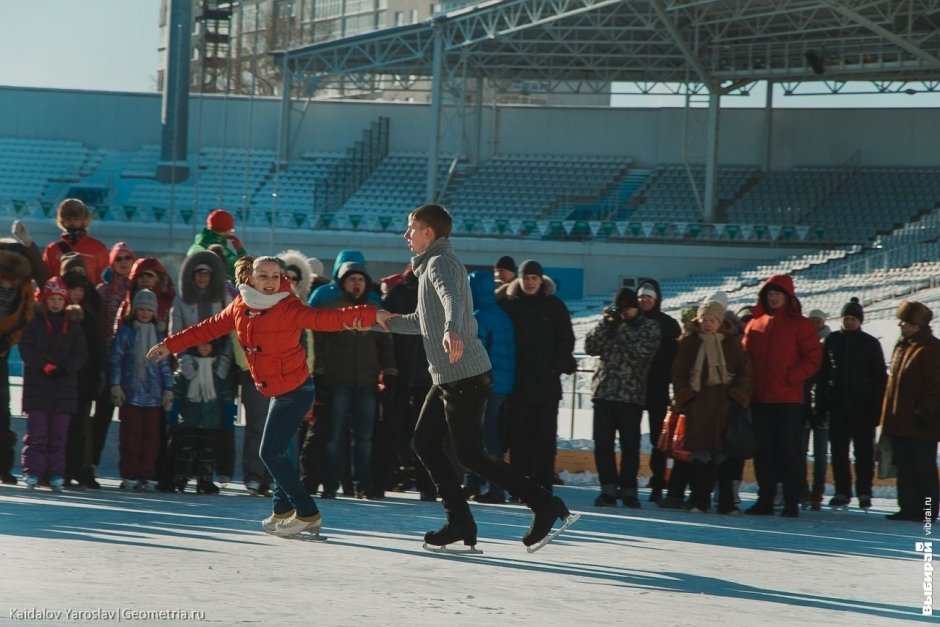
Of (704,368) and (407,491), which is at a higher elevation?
(704,368)

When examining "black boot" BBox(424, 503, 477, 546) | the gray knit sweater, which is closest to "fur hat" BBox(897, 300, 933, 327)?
the gray knit sweater

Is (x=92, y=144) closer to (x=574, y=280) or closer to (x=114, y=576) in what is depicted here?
(x=574, y=280)

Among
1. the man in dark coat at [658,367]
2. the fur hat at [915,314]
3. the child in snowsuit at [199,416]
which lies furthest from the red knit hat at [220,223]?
the fur hat at [915,314]

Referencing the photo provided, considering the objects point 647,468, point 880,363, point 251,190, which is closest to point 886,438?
point 880,363

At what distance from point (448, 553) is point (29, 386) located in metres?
3.67

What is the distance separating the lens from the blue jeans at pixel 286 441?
23.0 ft

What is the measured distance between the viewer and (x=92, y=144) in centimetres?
4947

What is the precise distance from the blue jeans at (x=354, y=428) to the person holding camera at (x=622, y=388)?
1.49 metres

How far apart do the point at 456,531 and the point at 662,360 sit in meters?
3.92

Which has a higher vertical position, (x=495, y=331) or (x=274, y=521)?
(x=495, y=331)

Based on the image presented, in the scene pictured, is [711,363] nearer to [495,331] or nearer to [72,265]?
[495,331]

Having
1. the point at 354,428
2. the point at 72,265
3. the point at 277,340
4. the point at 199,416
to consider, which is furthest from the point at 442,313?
the point at 72,265

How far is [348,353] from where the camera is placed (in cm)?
931

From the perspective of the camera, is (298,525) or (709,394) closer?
(298,525)
